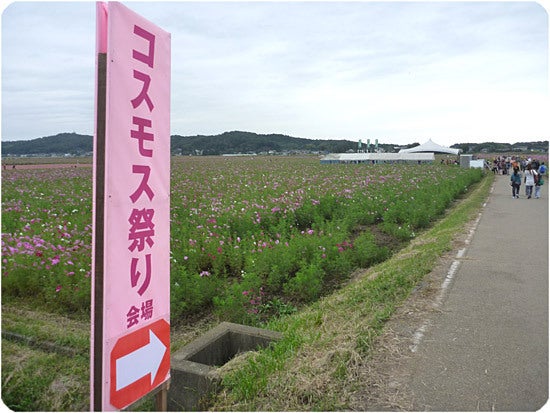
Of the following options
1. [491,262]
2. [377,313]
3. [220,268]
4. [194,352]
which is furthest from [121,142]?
[491,262]

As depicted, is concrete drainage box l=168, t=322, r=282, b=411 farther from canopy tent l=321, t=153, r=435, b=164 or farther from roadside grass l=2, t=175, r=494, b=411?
canopy tent l=321, t=153, r=435, b=164

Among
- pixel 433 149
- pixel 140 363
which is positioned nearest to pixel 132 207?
pixel 140 363

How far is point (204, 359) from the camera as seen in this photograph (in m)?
4.30

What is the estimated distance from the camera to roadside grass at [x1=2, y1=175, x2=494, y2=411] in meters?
3.20

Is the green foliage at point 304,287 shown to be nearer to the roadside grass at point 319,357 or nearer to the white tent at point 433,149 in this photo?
the roadside grass at point 319,357

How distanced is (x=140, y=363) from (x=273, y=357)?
51.9 inches

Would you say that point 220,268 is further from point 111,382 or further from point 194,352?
point 111,382

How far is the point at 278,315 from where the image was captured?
19.0 feet

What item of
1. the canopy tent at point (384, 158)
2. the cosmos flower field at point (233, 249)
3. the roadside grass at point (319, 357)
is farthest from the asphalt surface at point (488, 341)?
the canopy tent at point (384, 158)

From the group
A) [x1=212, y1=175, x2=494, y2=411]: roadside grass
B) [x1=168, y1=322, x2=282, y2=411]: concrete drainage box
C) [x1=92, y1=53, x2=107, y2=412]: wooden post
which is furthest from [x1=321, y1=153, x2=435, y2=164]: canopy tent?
[x1=92, y1=53, x2=107, y2=412]: wooden post

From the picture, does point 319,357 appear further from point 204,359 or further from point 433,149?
point 433,149

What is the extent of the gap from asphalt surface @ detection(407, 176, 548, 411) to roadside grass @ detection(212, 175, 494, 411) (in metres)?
0.46

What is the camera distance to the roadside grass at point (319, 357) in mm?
3131

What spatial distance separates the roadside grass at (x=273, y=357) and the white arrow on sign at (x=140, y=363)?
0.76ft
